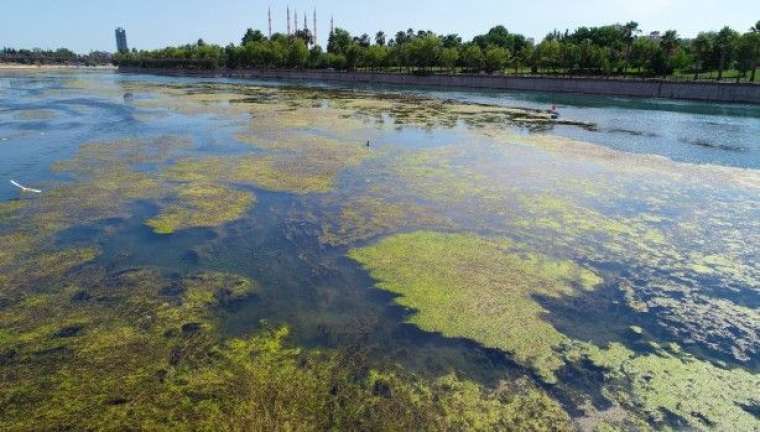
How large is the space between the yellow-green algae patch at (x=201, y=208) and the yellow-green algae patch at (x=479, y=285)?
4.41 m

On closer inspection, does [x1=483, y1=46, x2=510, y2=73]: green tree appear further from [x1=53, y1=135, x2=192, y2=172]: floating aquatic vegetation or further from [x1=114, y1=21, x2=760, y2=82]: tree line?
[x1=53, y1=135, x2=192, y2=172]: floating aquatic vegetation

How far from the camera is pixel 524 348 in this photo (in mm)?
7633

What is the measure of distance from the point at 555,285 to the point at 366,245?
14.1 ft

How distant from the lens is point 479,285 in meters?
9.59

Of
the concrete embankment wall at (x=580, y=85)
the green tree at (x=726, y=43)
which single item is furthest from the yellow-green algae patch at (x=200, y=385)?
the green tree at (x=726, y=43)

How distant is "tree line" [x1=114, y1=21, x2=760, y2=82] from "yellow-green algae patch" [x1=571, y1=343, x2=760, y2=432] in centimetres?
6493

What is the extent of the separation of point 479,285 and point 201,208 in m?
8.37

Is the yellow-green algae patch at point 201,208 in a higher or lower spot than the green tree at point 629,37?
lower

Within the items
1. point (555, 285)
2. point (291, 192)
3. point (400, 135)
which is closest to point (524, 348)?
point (555, 285)

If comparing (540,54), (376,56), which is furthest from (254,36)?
(540,54)

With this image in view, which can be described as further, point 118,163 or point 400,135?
point 400,135

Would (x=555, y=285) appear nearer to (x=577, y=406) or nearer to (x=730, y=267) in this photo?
(x=577, y=406)

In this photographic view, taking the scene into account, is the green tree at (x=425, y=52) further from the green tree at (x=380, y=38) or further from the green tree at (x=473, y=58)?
the green tree at (x=380, y=38)

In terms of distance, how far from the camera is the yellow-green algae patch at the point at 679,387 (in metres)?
6.25
